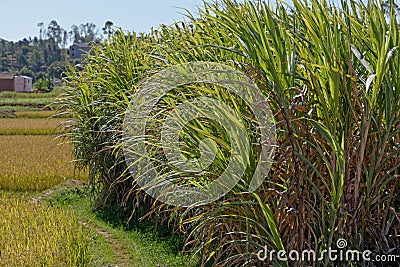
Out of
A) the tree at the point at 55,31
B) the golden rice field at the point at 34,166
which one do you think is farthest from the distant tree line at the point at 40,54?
the golden rice field at the point at 34,166

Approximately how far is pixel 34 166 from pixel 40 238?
19.5 ft

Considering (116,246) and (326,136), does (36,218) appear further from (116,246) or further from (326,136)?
(326,136)

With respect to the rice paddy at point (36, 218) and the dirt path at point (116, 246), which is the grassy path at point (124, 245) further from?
the rice paddy at point (36, 218)

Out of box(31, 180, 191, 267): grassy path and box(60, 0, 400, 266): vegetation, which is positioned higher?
box(60, 0, 400, 266): vegetation

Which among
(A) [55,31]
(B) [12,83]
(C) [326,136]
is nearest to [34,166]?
(C) [326,136]

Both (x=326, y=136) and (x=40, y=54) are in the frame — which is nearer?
(x=326, y=136)

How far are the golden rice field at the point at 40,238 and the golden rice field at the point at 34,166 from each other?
1200mm

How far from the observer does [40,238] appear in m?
6.25

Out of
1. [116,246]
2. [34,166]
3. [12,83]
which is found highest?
[12,83]

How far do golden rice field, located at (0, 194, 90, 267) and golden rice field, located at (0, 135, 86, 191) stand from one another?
120 centimetres

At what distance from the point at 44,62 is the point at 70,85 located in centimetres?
9146

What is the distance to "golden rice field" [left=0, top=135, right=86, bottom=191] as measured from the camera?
10.6 meters

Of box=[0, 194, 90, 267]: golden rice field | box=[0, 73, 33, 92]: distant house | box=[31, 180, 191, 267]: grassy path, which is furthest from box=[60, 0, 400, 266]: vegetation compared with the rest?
box=[0, 73, 33, 92]: distant house

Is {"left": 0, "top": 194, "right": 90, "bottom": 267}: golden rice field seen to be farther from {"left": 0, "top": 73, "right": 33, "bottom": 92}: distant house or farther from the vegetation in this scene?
{"left": 0, "top": 73, "right": 33, "bottom": 92}: distant house
